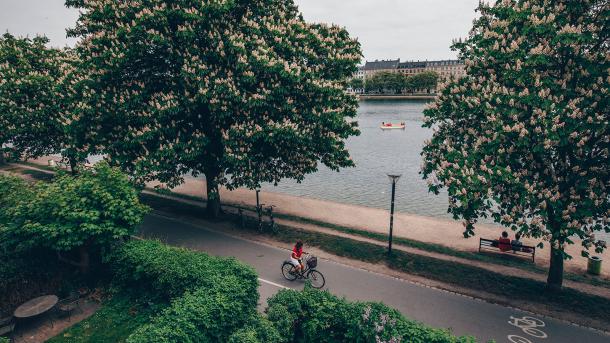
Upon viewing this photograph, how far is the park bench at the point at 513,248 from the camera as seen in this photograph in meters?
18.9

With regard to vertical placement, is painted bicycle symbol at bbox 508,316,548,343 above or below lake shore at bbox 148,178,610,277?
below

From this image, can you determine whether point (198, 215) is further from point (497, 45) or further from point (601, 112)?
point (601, 112)

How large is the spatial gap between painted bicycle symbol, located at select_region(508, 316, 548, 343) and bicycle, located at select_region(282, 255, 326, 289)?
277 inches

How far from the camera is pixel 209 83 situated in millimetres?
17188

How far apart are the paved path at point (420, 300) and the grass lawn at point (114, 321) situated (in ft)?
13.7

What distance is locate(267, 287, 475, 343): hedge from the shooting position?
29.6 feet

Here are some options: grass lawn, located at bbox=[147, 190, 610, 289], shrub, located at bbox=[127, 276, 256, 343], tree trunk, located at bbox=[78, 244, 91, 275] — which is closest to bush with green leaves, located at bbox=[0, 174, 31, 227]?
tree trunk, located at bbox=[78, 244, 91, 275]

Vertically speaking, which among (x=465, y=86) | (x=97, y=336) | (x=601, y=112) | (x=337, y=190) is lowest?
(x=97, y=336)

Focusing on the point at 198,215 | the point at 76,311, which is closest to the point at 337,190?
the point at 198,215

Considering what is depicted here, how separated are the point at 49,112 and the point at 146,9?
42.8 feet

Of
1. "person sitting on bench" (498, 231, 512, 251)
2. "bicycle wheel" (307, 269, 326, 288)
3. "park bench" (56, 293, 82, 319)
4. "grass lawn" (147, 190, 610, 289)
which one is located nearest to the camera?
"park bench" (56, 293, 82, 319)

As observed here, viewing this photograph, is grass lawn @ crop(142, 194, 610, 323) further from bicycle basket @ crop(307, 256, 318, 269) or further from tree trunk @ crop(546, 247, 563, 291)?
bicycle basket @ crop(307, 256, 318, 269)

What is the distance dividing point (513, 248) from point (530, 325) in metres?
7.03

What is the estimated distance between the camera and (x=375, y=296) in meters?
14.8
